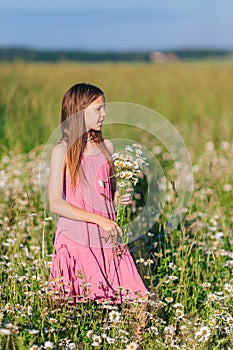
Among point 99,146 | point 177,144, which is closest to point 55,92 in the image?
point 177,144

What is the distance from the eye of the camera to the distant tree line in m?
11.6

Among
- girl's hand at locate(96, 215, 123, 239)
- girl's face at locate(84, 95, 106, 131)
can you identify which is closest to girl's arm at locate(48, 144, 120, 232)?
girl's hand at locate(96, 215, 123, 239)

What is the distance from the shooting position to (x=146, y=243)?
12.0 ft

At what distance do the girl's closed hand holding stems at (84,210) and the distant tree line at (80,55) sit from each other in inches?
329

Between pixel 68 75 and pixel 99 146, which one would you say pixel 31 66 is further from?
pixel 99 146

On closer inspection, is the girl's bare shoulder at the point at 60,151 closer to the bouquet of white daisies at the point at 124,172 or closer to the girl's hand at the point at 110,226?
the bouquet of white daisies at the point at 124,172

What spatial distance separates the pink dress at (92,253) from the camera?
2789 mm

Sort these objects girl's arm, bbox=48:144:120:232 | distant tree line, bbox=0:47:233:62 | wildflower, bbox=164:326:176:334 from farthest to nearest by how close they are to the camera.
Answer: distant tree line, bbox=0:47:233:62 < girl's arm, bbox=48:144:120:232 < wildflower, bbox=164:326:176:334

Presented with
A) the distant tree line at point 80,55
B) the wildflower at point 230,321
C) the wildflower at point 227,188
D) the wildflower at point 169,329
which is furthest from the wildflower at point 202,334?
the distant tree line at point 80,55

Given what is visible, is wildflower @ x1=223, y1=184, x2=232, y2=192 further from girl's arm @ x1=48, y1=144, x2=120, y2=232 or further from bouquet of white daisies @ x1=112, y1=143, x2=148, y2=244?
girl's arm @ x1=48, y1=144, x2=120, y2=232

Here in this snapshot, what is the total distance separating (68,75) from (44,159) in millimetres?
6762

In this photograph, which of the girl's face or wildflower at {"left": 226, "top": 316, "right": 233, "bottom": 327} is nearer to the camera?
wildflower at {"left": 226, "top": 316, "right": 233, "bottom": 327}

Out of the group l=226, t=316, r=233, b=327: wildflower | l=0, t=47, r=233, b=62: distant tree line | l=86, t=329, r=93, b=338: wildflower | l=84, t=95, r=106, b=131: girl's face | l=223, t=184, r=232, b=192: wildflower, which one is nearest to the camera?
l=86, t=329, r=93, b=338: wildflower

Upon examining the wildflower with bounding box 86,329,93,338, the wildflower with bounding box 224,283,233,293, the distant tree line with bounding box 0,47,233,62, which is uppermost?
the distant tree line with bounding box 0,47,233,62
